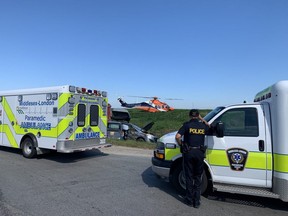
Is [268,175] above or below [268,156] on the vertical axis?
below

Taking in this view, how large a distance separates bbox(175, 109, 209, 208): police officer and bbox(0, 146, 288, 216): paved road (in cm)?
28

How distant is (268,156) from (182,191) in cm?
201

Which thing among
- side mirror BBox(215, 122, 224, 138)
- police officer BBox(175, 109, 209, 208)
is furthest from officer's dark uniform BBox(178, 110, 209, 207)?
side mirror BBox(215, 122, 224, 138)

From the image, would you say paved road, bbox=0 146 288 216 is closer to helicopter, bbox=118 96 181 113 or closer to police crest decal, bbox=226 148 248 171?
police crest decal, bbox=226 148 248 171

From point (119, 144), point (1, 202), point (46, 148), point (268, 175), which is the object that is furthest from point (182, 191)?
point (119, 144)

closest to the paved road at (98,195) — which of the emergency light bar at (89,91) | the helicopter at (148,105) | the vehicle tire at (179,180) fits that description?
the vehicle tire at (179,180)

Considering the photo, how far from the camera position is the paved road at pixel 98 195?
204 inches

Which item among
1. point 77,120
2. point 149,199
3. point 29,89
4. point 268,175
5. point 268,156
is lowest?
point 149,199

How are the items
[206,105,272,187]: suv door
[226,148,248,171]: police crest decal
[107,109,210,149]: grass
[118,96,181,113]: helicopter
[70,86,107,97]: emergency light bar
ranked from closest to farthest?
[206,105,272,187]: suv door
[226,148,248,171]: police crest decal
[70,86,107,97]: emergency light bar
[107,109,210,149]: grass
[118,96,181,113]: helicopter

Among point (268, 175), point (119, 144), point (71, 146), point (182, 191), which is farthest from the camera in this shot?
point (119, 144)

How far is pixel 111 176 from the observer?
312 inches

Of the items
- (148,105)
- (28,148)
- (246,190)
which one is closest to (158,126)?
(148,105)

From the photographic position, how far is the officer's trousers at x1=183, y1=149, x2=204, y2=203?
5434mm

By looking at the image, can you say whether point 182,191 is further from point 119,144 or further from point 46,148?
point 119,144
